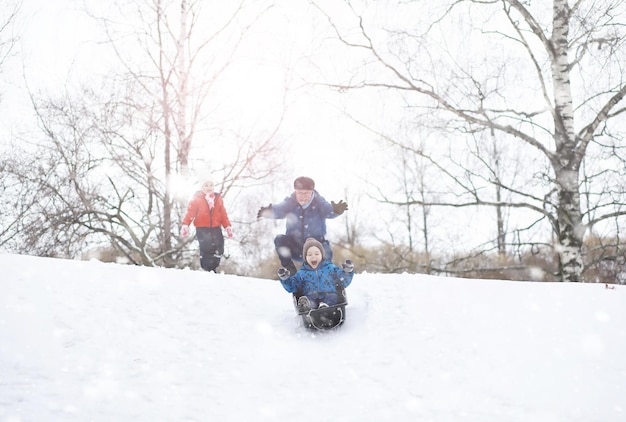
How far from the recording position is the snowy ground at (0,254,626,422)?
3.14 metres

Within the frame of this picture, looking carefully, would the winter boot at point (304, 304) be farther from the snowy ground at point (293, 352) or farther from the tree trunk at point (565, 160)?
the tree trunk at point (565, 160)

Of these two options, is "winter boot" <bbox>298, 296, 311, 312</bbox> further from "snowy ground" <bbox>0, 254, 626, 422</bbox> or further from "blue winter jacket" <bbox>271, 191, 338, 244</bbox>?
"blue winter jacket" <bbox>271, 191, 338, 244</bbox>


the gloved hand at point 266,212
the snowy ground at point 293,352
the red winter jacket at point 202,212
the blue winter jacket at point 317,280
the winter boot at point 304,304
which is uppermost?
the red winter jacket at point 202,212

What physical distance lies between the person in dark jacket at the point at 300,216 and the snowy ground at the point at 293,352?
90cm

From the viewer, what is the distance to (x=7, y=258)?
5.03 m

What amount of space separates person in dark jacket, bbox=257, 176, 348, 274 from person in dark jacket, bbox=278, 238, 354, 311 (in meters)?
0.89

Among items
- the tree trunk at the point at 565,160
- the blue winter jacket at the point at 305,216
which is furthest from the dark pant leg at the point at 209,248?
the tree trunk at the point at 565,160

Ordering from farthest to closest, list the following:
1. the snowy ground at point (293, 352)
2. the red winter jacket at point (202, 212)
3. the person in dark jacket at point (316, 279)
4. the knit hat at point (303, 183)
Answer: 1. the red winter jacket at point (202, 212)
2. the knit hat at point (303, 183)
3. the person in dark jacket at point (316, 279)
4. the snowy ground at point (293, 352)

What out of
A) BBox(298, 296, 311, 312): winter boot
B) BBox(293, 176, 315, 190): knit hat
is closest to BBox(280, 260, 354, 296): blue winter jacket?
BBox(298, 296, 311, 312): winter boot

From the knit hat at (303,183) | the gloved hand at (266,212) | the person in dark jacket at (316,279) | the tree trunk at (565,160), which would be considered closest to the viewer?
the person in dark jacket at (316,279)

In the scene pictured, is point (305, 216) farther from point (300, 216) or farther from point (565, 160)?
point (565, 160)

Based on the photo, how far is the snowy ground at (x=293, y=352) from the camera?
10.3 ft

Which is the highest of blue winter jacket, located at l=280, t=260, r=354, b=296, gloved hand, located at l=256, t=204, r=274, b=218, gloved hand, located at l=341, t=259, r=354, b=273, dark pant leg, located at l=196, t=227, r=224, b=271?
gloved hand, located at l=256, t=204, r=274, b=218

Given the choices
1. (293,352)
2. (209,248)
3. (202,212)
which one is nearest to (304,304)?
(293,352)
